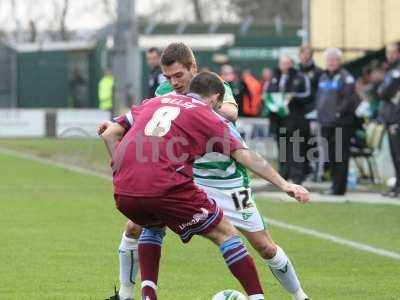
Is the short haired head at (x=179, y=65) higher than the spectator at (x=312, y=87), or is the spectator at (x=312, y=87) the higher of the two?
the short haired head at (x=179, y=65)

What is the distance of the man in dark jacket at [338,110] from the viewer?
17.6m

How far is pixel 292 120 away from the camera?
1969cm

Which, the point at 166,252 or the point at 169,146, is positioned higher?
the point at 169,146

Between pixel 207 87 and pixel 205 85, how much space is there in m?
0.02

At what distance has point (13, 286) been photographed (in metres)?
9.24

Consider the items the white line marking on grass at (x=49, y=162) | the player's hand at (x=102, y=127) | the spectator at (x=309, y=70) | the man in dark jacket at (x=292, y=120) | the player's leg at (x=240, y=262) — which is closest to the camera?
the player's leg at (x=240, y=262)

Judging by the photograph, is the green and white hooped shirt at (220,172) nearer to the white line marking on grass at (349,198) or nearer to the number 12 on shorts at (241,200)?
the number 12 on shorts at (241,200)

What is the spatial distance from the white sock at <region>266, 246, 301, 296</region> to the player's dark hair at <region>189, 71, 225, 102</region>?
45.5 inches

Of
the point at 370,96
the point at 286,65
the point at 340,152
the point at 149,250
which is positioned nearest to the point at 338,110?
the point at 340,152

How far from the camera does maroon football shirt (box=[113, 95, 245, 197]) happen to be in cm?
746

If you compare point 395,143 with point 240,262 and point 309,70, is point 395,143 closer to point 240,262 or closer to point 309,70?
point 309,70

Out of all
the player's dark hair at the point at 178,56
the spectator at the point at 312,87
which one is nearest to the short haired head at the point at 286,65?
the spectator at the point at 312,87

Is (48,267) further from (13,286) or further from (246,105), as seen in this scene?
(246,105)

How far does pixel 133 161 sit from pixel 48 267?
3045 millimetres
